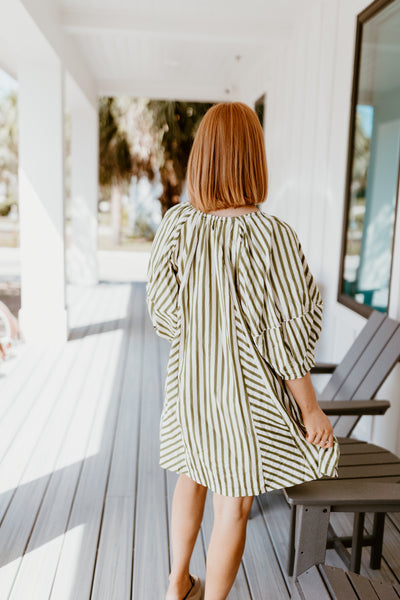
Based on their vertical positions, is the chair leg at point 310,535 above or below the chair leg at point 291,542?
above

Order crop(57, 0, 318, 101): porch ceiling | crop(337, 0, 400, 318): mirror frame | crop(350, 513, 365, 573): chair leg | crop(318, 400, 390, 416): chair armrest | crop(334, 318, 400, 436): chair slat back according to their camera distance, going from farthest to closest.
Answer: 1. crop(57, 0, 318, 101): porch ceiling
2. crop(337, 0, 400, 318): mirror frame
3. crop(334, 318, 400, 436): chair slat back
4. crop(318, 400, 390, 416): chair armrest
5. crop(350, 513, 365, 573): chair leg

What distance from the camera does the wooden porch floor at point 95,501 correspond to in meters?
2.05

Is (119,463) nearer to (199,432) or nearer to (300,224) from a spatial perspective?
(199,432)

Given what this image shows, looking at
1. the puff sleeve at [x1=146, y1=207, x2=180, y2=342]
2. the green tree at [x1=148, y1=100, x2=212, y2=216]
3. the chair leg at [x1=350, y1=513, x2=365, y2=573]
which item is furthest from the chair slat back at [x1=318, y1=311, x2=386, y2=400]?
the green tree at [x1=148, y1=100, x2=212, y2=216]

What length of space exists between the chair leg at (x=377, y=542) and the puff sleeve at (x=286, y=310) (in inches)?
38.6

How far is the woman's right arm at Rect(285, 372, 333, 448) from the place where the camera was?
147cm

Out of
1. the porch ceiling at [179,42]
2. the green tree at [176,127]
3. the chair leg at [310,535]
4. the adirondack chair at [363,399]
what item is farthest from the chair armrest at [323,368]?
the green tree at [176,127]

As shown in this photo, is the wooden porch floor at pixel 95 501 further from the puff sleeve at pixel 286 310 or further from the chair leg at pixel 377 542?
the puff sleeve at pixel 286 310

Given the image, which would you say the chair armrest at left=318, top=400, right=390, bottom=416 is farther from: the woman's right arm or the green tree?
the green tree

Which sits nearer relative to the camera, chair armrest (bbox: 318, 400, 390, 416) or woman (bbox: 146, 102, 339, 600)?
woman (bbox: 146, 102, 339, 600)

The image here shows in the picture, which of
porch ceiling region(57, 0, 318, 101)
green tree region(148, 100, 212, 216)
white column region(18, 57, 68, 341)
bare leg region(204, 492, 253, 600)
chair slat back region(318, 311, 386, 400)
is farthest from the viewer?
green tree region(148, 100, 212, 216)

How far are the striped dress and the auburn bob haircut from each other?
5 centimetres

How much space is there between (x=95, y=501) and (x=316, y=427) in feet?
4.77

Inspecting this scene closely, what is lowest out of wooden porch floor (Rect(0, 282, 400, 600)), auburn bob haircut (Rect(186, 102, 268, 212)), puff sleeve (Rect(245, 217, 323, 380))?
wooden porch floor (Rect(0, 282, 400, 600))
